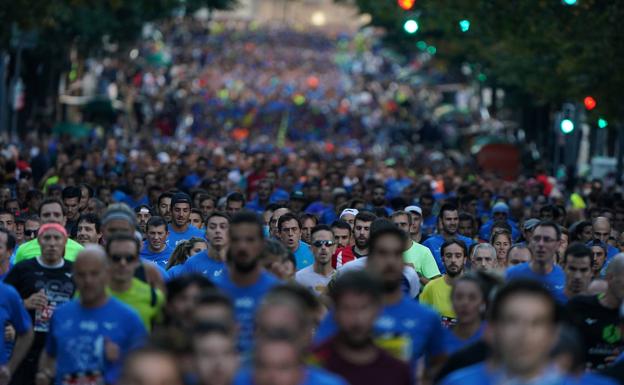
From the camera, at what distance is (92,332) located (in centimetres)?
1006

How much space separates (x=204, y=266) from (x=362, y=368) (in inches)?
204

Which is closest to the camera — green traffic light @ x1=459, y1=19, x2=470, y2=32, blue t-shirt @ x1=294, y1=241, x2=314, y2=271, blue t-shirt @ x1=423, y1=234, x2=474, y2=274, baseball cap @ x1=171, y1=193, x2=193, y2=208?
blue t-shirt @ x1=294, y1=241, x2=314, y2=271

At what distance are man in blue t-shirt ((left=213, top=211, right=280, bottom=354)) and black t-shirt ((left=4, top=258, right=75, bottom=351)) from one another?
2.30 meters

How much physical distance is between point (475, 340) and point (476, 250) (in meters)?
4.63

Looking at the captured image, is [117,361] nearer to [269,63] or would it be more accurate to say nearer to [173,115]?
[173,115]

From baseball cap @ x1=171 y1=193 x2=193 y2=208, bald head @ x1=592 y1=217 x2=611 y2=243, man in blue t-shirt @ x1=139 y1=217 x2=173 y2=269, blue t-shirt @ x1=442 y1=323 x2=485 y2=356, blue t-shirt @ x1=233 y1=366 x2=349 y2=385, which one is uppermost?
baseball cap @ x1=171 y1=193 x2=193 y2=208

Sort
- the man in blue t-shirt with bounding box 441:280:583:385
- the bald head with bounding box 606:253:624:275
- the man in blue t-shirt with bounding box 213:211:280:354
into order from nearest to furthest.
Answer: the man in blue t-shirt with bounding box 441:280:583:385, the man in blue t-shirt with bounding box 213:211:280:354, the bald head with bounding box 606:253:624:275

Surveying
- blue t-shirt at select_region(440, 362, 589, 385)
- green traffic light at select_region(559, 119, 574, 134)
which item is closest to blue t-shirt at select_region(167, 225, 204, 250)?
blue t-shirt at select_region(440, 362, 589, 385)

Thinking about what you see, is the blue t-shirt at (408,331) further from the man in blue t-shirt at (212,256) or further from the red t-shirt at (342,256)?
the red t-shirt at (342,256)

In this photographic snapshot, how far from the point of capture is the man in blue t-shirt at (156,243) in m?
16.0

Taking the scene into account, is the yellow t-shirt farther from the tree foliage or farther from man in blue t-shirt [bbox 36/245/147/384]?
the tree foliage

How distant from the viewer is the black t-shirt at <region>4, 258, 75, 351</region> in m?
12.2

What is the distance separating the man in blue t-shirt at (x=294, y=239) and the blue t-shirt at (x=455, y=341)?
5875 millimetres

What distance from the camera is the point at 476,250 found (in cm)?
1457
